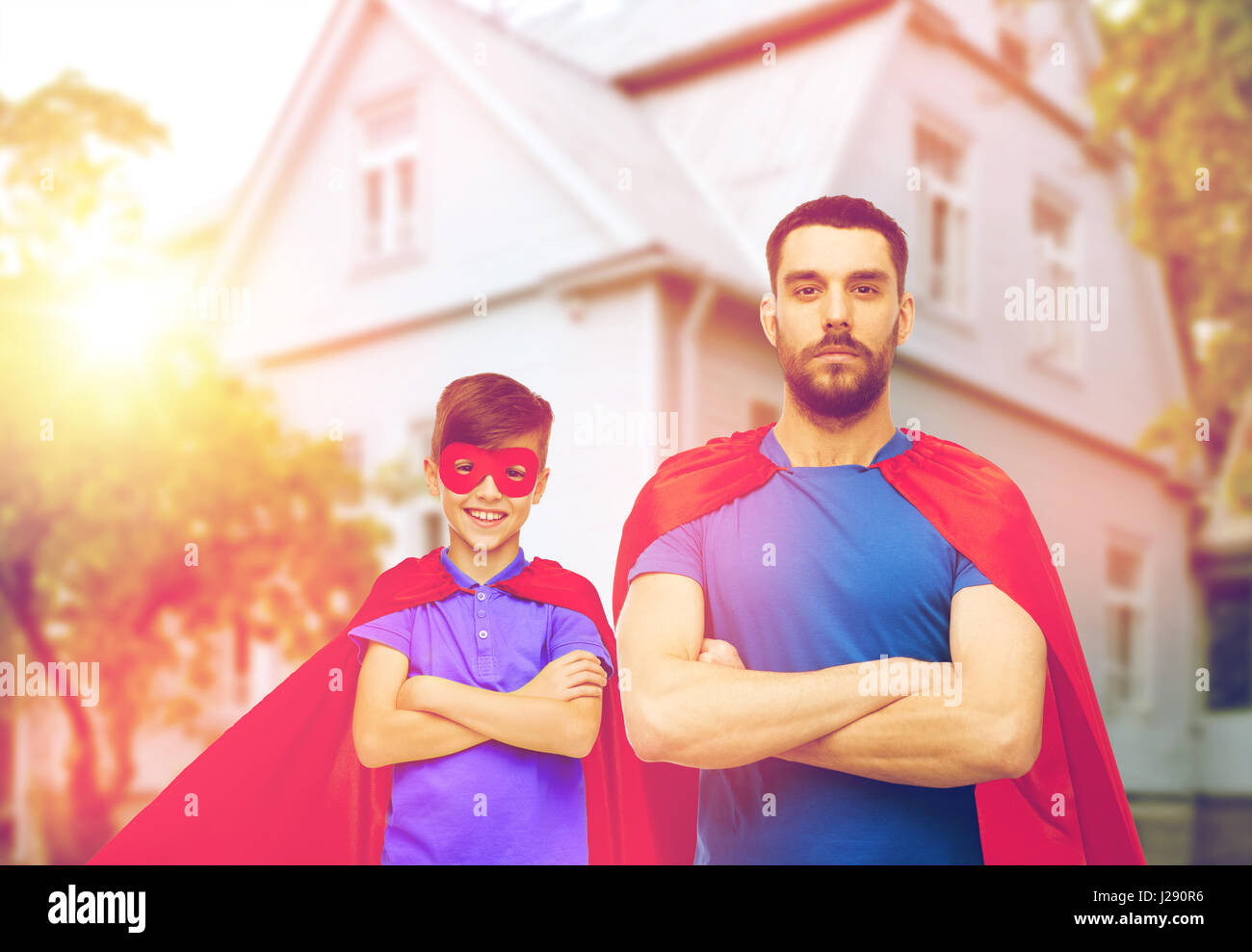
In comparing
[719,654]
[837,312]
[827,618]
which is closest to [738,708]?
[719,654]

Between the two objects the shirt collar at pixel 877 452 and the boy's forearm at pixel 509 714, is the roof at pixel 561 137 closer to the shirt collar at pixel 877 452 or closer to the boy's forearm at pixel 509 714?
the shirt collar at pixel 877 452

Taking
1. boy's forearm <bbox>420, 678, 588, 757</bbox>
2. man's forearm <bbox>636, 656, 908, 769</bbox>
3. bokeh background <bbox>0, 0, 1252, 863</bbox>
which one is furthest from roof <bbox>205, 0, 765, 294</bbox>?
man's forearm <bbox>636, 656, 908, 769</bbox>

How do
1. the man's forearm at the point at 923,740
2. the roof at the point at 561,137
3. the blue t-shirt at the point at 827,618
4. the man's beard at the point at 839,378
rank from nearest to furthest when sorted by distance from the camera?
1. the man's forearm at the point at 923,740
2. the blue t-shirt at the point at 827,618
3. the man's beard at the point at 839,378
4. the roof at the point at 561,137

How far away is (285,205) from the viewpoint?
6988 mm

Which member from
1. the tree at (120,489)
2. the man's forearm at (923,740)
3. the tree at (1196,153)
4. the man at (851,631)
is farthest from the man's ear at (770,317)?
the tree at (1196,153)

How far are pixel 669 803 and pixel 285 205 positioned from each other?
5.33 metres

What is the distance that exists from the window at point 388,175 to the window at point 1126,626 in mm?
4312

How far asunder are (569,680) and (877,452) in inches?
25.3

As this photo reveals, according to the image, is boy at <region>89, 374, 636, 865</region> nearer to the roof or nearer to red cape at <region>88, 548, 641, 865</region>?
red cape at <region>88, 548, 641, 865</region>

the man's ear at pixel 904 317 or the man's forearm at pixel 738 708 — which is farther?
the man's ear at pixel 904 317

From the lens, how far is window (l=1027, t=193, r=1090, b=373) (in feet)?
23.5

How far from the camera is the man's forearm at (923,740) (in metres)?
2.01

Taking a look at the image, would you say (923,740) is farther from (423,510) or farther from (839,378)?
(423,510)
